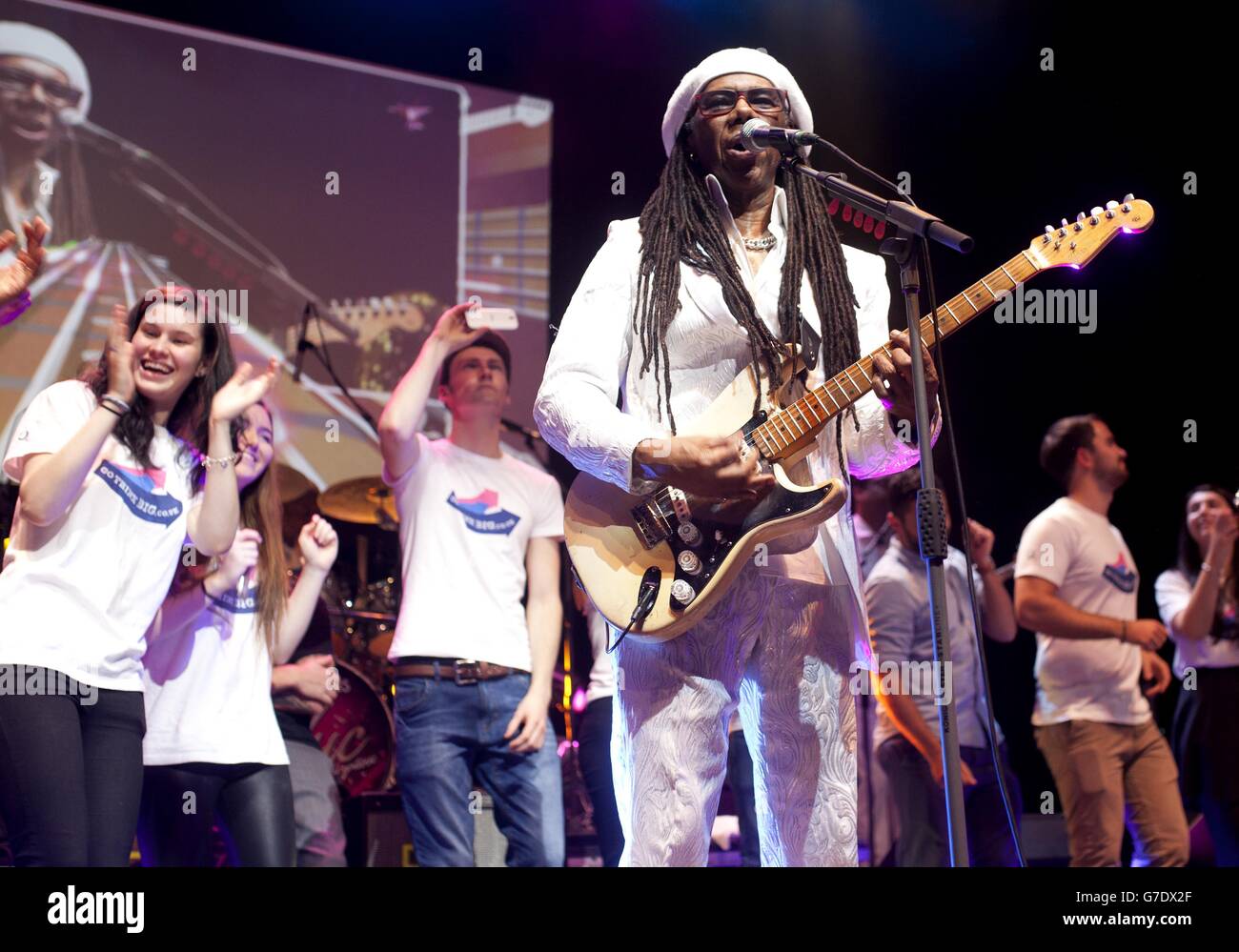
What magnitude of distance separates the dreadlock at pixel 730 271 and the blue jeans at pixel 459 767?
1949 mm

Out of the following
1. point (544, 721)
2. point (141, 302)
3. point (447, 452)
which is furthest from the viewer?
point (447, 452)

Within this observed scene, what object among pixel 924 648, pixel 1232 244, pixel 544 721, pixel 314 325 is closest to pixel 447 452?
pixel 544 721

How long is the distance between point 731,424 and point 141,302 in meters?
2.01

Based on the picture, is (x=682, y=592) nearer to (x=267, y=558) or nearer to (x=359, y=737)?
(x=267, y=558)

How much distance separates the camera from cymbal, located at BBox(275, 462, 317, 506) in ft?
19.0

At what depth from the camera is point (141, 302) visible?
3.85m

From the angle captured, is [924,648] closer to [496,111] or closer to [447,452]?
[447,452]

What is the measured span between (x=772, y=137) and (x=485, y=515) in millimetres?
2268

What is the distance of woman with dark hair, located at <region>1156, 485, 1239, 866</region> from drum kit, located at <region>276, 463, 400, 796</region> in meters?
3.64

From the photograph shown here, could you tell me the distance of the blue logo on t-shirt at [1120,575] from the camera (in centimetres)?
579

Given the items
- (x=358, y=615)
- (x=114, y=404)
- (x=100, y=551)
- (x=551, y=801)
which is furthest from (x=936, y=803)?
(x=114, y=404)

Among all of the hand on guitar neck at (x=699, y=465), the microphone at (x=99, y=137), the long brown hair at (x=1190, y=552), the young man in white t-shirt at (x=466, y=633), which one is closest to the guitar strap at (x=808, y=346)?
the hand on guitar neck at (x=699, y=465)
